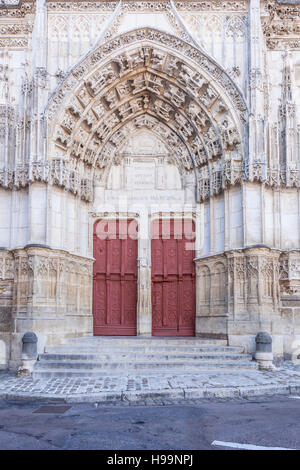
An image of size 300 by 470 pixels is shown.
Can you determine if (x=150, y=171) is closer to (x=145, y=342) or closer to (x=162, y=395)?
(x=145, y=342)

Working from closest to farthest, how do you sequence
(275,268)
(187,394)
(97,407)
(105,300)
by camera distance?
(97,407) → (187,394) → (275,268) → (105,300)

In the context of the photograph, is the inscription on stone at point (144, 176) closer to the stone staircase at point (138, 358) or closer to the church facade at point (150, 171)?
the church facade at point (150, 171)

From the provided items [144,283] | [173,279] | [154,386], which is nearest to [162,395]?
[154,386]

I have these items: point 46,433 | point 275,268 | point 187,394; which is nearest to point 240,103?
point 275,268

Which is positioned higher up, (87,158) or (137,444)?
(87,158)

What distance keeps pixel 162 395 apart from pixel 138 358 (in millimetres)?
2586

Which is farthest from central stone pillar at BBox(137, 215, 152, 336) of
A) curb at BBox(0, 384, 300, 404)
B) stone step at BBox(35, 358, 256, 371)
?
curb at BBox(0, 384, 300, 404)

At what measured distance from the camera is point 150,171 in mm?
13648

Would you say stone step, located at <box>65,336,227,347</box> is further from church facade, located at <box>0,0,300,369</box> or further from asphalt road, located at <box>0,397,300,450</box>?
asphalt road, located at <box>0,397,300,450</box>

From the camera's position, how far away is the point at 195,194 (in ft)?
43.6

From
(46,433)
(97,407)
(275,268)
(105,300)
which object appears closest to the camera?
(46,433)

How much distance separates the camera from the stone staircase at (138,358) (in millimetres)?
9578

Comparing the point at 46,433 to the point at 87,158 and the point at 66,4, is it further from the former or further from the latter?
the point at 66,4

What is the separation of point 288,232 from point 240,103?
10.5ft
